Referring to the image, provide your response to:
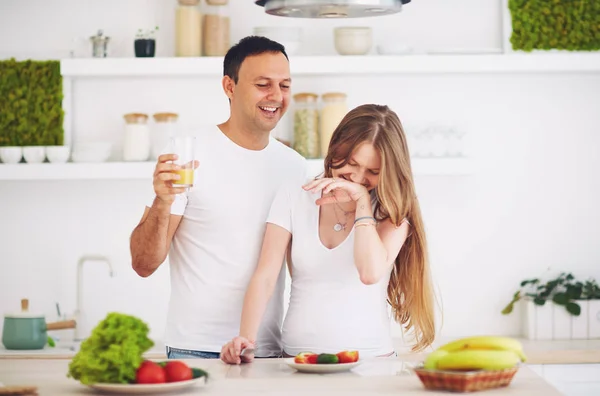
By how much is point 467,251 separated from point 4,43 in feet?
8.14

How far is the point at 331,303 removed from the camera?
101 inches

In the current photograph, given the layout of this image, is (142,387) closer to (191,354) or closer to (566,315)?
(191,354)

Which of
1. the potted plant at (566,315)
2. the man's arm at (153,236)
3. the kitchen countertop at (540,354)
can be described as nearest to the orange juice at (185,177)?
the man's arm at (153,236)

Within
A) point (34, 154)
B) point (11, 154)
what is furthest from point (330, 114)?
point (11, 154)

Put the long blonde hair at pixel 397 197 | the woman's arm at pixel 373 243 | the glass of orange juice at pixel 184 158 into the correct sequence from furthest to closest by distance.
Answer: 1. the long blonde hair at pixel 397 197
2. the woman's arm at pixel 373 243
3. the glass of orange juice at pixel 184 158

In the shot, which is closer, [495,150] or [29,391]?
[29,391]

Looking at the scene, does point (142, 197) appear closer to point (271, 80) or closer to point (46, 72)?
point (46, 72)

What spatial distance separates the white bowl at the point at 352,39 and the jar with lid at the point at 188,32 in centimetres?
65

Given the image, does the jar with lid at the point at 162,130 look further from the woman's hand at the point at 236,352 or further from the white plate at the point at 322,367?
the white plate at the point at 322,367

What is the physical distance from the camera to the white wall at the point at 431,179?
4777mm

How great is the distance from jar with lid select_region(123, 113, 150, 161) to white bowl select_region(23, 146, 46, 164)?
0.38 metres

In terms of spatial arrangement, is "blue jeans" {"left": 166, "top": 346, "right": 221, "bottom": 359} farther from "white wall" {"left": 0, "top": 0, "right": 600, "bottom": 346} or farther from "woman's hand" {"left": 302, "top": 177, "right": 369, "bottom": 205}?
"white wall" {"left": 0, "top": 0, "right": 600, "bottom": 346}

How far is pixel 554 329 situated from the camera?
4555mm

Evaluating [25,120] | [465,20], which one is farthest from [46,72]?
[465,20]
